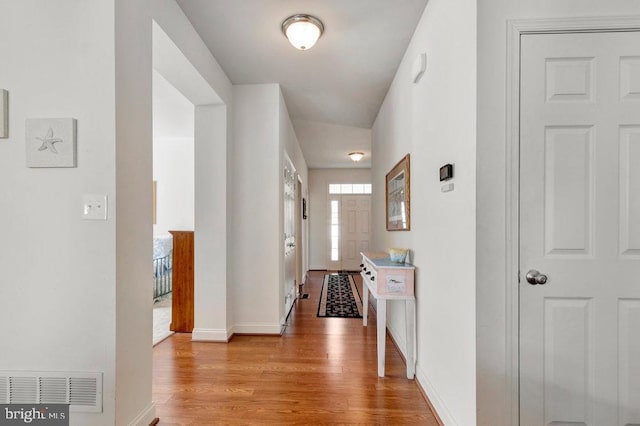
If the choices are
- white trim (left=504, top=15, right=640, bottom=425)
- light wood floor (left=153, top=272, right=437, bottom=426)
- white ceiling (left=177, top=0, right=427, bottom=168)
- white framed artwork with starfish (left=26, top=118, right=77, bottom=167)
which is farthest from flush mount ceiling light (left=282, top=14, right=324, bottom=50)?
light wood floor (left=153, top=272, right=437, bottom=426)

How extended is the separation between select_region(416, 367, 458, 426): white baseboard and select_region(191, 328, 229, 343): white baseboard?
73.8 inches

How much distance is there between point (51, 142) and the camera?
58.7 inches

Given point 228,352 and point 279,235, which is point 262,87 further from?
point 228,352

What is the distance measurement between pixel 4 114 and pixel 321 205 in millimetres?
6864

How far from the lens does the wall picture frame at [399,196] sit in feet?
8.43

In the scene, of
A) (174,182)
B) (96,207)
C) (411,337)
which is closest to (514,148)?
(411,337)

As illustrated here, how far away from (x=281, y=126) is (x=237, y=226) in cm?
124

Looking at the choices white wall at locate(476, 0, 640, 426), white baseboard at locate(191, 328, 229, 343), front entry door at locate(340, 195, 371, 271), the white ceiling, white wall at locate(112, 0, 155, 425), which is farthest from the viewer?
front entry door at locate(340, 195, 371, 271)

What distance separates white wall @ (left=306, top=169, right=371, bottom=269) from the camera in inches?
319

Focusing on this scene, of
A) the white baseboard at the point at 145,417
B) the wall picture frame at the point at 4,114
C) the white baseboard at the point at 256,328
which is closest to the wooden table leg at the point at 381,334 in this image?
the white baseboard at the point at 256,328

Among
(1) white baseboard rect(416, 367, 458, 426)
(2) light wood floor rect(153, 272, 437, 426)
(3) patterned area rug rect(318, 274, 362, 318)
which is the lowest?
(3) patterned area rug rect(318, 274, 362, 318)

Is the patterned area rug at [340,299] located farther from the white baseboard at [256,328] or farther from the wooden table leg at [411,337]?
the wooden table leg at [411,337]

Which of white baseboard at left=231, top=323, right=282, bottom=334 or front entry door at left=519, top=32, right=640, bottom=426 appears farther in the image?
white baseboard at left=231, top=323, right=282, bottom=334

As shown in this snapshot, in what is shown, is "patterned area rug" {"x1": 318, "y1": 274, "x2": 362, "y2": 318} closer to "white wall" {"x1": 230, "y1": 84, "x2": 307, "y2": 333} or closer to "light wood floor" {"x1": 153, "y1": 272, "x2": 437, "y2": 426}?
"light wood floor" {"x1": 153, "y1": 272, "x2": 437, "y2": 426}
